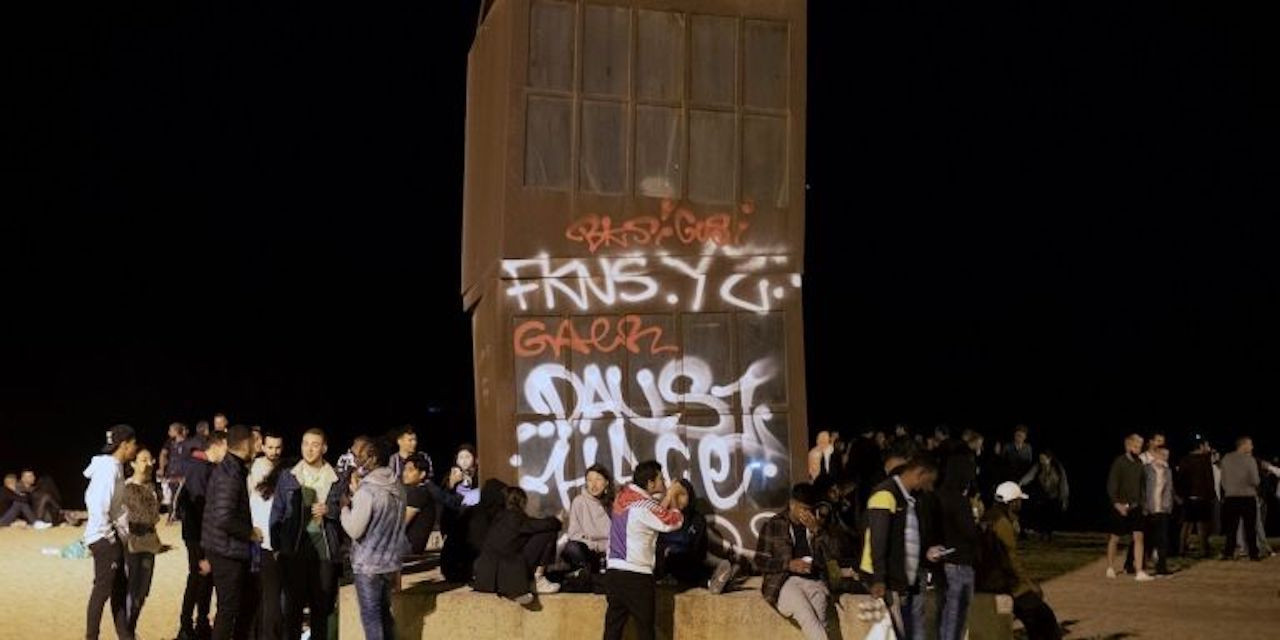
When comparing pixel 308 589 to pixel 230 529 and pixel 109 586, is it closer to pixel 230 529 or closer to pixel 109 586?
pixel 230 529

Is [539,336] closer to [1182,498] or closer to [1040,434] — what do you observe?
[1182,498]

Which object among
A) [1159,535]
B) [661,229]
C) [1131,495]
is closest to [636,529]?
[661,229]

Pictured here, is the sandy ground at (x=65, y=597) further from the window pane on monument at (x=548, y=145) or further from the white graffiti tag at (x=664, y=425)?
the window pane on monument at (x=548, y=145)

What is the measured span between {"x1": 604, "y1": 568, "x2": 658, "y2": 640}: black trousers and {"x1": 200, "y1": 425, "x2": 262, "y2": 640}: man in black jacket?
269cm

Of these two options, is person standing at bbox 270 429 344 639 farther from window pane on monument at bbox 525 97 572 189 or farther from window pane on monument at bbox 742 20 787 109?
window pane on monument at bbox 742 20 787 109

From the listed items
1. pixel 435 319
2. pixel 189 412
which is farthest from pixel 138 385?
pixel 435 319

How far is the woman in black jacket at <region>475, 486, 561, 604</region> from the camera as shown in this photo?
1032cm

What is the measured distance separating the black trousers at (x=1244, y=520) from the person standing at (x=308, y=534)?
1416cm

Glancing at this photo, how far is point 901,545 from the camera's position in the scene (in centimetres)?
909

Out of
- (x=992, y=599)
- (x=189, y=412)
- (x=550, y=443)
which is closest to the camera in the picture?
(x=992, y=599)

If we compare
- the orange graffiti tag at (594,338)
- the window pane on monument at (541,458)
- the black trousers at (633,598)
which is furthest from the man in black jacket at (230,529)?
the orange graffiti tag at (594,338)

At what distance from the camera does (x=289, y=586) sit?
33.1 feet

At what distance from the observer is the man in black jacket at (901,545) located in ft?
29.7

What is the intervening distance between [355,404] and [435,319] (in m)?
6.85
